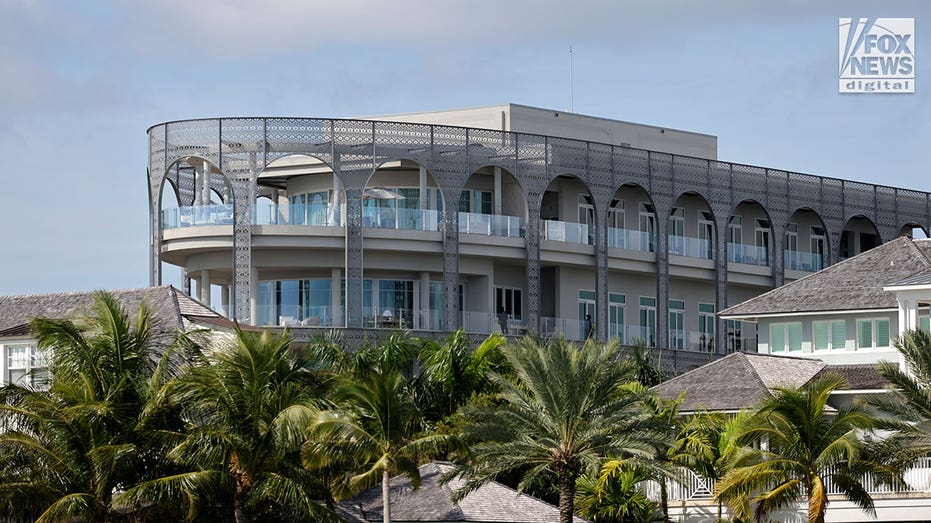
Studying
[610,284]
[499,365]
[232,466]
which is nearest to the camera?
[232,466]

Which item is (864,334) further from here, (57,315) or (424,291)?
(57,315)

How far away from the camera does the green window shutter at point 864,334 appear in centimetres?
5991

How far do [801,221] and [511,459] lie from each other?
41136 millimetres

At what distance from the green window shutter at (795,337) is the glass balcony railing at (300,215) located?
17070 millimetres

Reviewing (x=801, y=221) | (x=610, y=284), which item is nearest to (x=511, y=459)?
(x=610, y=284)

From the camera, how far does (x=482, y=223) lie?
70.2 metres

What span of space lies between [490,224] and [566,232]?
3.88 meters

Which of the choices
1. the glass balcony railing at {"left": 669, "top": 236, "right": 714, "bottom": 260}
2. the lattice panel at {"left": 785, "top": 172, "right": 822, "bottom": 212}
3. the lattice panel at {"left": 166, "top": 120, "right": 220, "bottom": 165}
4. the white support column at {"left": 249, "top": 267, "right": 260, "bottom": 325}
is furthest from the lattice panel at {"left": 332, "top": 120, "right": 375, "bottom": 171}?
the lattice panel at {"left": 785, "top": 172, "right": 822, "bottom": 212}

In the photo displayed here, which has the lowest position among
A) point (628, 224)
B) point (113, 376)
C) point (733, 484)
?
point (733, 484)

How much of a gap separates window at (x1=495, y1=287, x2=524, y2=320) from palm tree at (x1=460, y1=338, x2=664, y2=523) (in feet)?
86.6

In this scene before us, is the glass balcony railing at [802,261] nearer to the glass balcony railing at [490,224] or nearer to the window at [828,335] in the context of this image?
the glass balcony railing at [490,224]

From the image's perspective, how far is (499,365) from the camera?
5603 cm

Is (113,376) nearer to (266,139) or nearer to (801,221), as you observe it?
(266,139)

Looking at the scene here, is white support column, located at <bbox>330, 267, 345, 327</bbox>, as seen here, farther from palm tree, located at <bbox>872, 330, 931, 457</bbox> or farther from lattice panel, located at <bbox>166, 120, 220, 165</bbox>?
palm tree, located at <bbox>872, 330, 931, 457</bbox>
